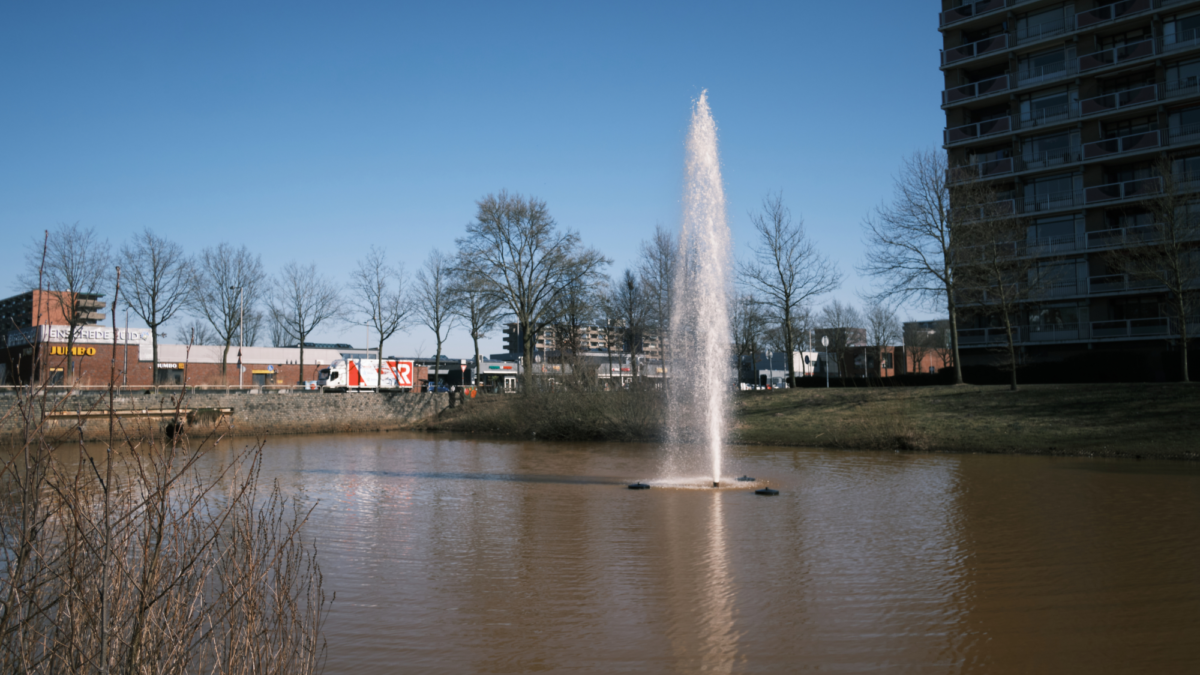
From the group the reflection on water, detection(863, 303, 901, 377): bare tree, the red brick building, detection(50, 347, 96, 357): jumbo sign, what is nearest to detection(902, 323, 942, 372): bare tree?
detection(863, 303, 901, 377): bare tree

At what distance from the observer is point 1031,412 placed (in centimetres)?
2670

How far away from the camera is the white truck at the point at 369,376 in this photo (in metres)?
52.1

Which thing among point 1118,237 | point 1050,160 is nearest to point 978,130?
point 1050,160

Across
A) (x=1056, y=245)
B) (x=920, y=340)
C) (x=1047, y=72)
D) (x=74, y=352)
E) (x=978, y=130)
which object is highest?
(x=1047, y=72)

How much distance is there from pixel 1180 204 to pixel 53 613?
38.4 metres

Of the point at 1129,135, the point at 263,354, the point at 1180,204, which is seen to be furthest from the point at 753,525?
the point at 263,354

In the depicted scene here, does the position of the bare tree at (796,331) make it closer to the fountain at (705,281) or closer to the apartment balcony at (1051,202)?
the apartment balcony at (1051,202)

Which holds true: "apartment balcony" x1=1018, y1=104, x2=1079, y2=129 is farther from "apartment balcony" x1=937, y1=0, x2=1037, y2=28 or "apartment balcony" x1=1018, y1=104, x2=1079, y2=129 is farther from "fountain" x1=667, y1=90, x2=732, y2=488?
"fountain" x1=667, y1=90, x2=732, y2=488

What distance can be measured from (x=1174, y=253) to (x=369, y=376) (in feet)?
146

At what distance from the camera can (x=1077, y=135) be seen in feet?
136

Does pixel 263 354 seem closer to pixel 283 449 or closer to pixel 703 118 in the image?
pixel 283 449

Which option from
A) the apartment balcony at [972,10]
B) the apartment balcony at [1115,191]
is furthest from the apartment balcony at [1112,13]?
the apartment balcony at [1115,191]

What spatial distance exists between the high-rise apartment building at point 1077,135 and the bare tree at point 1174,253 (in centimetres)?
407

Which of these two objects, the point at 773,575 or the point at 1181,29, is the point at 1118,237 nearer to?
the point at 1181,29
